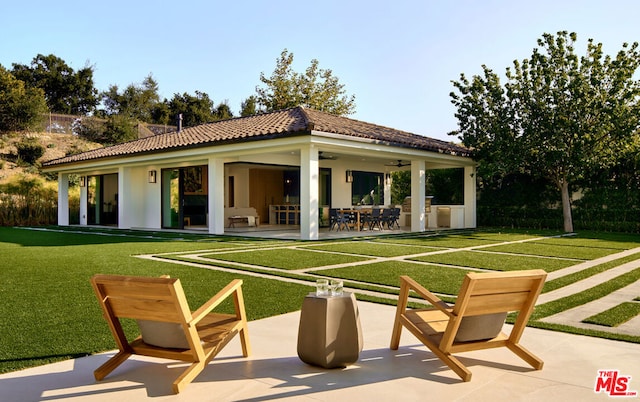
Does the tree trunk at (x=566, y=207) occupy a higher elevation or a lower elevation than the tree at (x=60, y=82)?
lower

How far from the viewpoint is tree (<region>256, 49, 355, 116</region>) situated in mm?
40812

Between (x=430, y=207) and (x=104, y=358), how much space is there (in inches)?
684

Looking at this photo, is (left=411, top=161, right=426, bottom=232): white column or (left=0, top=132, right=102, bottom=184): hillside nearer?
(left=411, top=161, right=426, bottom=232): white column

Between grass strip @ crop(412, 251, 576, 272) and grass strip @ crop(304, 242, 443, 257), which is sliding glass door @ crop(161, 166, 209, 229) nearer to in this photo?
grass strip @ crop(304, 242, 443, 257)

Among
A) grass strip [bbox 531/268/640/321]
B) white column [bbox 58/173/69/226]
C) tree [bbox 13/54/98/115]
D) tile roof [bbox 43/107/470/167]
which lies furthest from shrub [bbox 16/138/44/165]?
grass strip [bbox 531/268/640/321]

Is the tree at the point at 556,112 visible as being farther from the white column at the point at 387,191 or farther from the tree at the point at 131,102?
the tree at the point at 131,102

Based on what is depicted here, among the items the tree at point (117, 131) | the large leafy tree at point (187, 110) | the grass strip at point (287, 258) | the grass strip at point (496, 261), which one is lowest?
the grass strip at point (496, 261)

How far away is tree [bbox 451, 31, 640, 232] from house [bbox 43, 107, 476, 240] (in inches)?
61.3

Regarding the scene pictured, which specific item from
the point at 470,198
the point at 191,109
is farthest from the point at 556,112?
the point at 191,109

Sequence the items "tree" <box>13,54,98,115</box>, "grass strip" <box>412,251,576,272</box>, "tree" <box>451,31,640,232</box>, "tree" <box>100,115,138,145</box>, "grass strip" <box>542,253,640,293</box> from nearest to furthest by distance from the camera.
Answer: "grass strip" <box>542,253,640,293</box> < "grass strip" <box>412,251,576,272</box> < "tree" <box>451,31,640,232</box> < "tree" <box>100,115,138,145</box> < "tree" <box>13,54,98,115</box>

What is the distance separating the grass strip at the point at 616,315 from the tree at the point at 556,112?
12.8m

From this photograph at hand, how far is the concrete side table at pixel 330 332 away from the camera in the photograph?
3527 millimetres

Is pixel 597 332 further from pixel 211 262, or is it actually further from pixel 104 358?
pixel 211 262

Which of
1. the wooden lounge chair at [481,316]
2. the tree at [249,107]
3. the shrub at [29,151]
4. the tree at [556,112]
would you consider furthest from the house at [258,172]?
the tree at [249,107]
